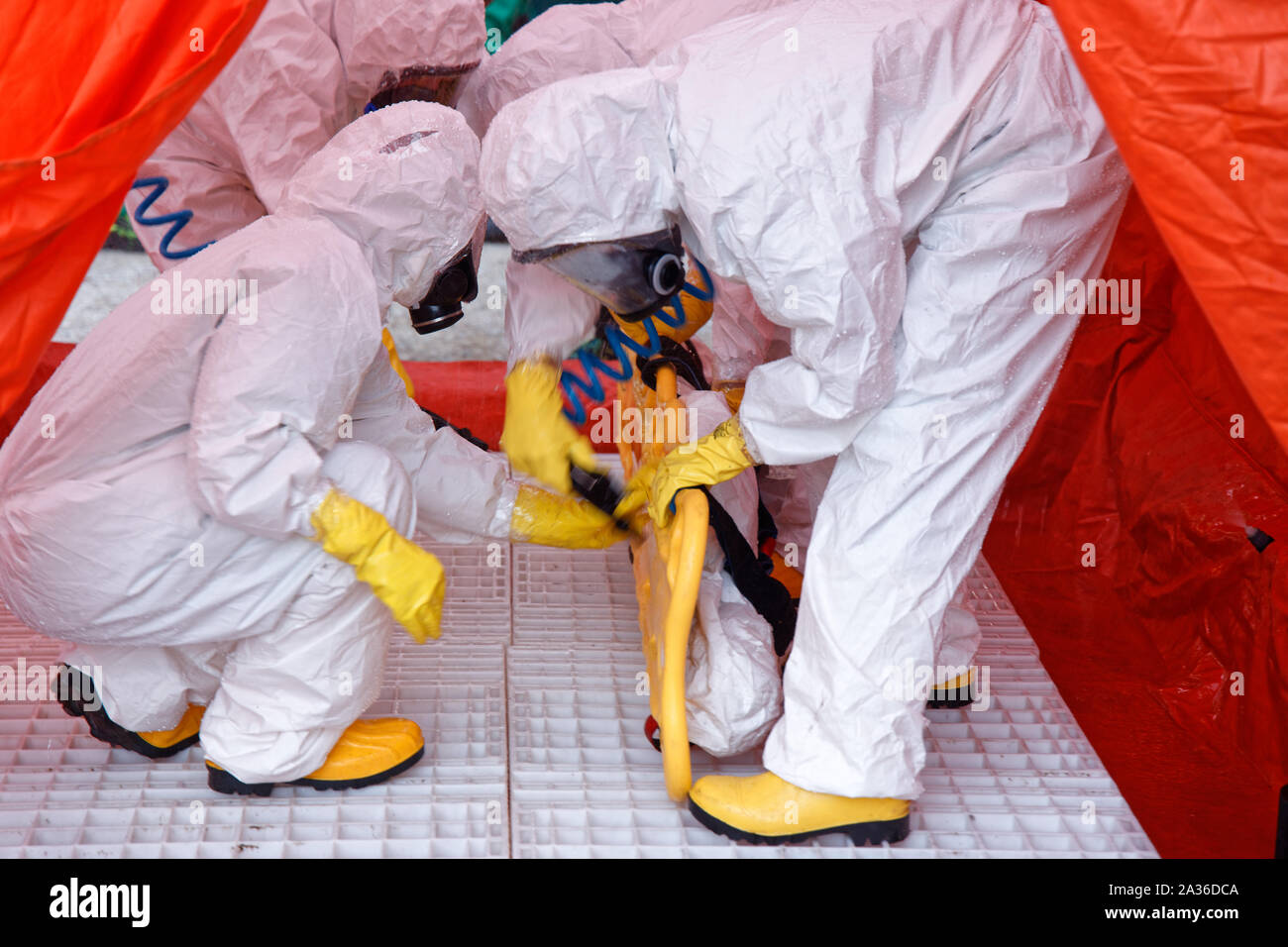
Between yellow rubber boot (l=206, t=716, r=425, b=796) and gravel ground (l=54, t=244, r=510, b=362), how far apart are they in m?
2.35

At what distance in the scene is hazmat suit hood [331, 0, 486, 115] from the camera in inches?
98.7

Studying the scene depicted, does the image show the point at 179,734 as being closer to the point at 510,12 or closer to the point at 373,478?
the point at 373,478

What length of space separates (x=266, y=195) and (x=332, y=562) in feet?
3.57

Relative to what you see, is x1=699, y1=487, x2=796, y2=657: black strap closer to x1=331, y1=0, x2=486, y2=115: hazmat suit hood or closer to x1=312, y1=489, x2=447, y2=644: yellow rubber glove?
x1=312, y1=489, x2=447, y2=644: yellow rubber glove

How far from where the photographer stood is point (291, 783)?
186 centimetres

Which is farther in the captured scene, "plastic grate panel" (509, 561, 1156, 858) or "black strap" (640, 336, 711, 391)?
"black strap" (640, 336, 711, 391)

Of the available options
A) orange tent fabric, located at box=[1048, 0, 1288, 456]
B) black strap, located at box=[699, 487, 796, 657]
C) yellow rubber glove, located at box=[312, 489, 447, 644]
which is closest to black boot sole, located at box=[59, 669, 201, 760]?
yellow rubber glove, located at box=[312, 489, 447, 644]

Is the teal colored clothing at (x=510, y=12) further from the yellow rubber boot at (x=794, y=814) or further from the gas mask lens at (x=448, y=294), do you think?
the yellow rubber boot at (x=794, y=814)

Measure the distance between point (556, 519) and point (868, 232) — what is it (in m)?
0.84

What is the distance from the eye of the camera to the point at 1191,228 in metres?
1.41

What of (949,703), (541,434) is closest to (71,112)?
(541,434)

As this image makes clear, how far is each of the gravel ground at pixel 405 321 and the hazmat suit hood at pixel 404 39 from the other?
149 centimetres

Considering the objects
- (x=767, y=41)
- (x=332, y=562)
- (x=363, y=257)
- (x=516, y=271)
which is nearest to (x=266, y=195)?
→ (x=516, y=271)
